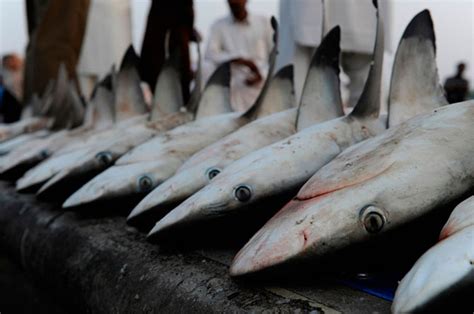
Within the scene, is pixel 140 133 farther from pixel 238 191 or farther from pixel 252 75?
pixel 252 75

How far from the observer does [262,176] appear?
1559mm

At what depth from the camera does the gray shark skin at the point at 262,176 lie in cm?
154

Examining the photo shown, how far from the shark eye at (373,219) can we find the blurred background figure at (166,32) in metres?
3.91

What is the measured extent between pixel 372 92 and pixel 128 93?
181 cm

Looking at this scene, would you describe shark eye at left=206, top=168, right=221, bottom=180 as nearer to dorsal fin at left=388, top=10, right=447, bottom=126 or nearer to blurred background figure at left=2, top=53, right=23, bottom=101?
dorsal fin at left=388, top=10, right=447, bottom=126

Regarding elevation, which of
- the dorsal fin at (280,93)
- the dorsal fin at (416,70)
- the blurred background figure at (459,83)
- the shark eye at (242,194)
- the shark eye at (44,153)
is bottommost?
the blurred background figure at (459,83)

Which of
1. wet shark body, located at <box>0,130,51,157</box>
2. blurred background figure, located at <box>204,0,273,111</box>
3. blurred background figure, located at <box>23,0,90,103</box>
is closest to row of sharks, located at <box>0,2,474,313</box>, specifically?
wet shark body, located at <box>0,130,51,157</box>

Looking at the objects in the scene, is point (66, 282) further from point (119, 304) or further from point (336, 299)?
point (336, 299)

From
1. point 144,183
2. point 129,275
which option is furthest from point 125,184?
point 129,275

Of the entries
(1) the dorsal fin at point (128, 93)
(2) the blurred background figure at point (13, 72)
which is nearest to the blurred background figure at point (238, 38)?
(1) the dorsal fin at point (128, 93)

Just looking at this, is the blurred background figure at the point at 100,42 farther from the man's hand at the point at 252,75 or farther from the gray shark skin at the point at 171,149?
the gray shark skin at the point at 171,149

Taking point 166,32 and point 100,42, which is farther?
point 100,42

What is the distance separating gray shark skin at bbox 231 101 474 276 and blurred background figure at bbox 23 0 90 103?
6.47 meters

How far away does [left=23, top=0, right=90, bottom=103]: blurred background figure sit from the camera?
7387mm
